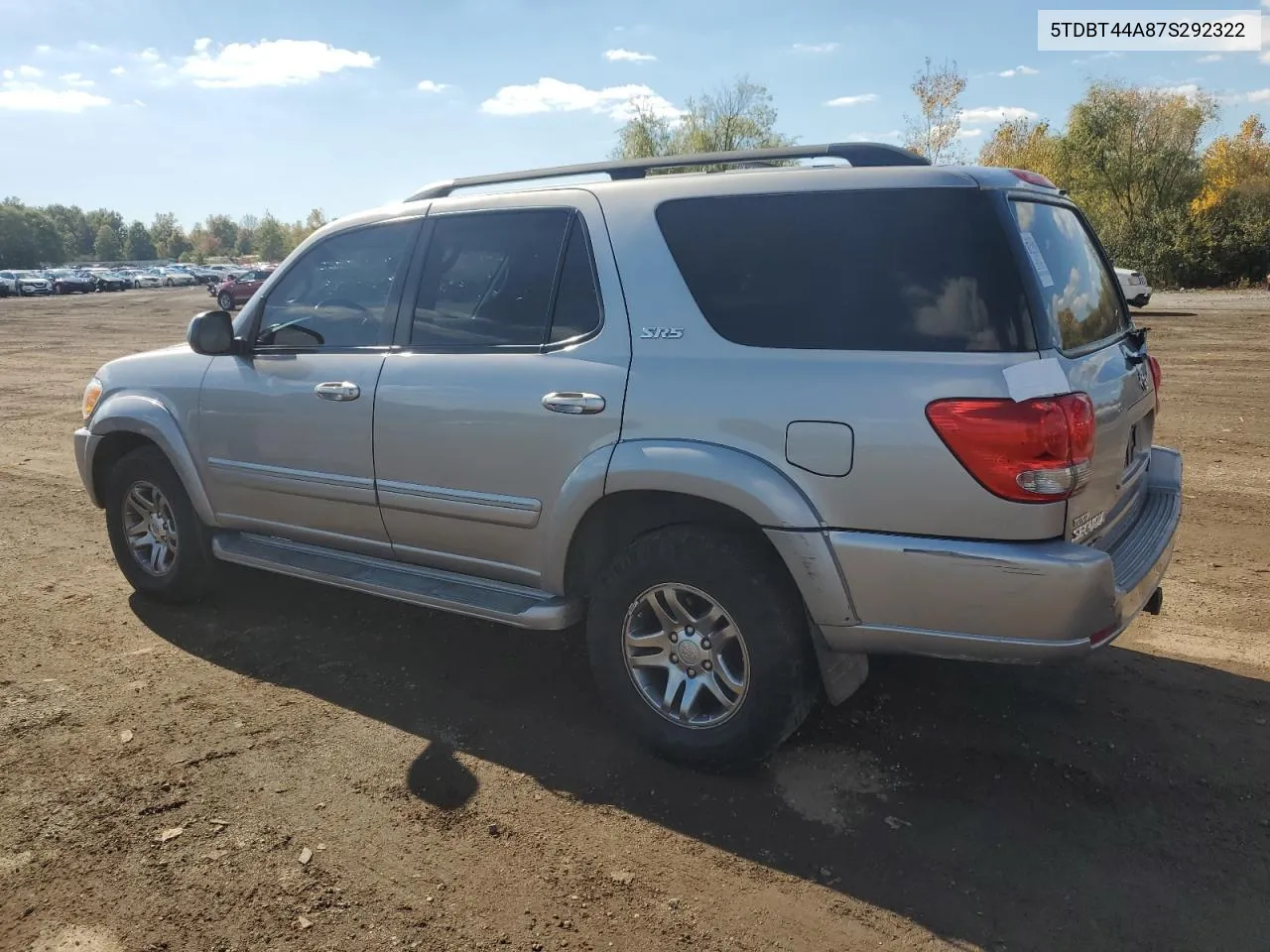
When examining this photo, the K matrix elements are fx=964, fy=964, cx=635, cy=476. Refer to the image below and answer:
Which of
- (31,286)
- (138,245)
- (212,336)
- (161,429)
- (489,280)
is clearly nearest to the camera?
(489,280)

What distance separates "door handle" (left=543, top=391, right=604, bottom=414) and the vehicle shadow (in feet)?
4.03

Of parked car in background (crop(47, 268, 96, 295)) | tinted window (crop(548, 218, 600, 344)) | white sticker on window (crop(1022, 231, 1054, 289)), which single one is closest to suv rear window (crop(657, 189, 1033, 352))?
white sticker on window (crop(1022, 231, 1054, 289))

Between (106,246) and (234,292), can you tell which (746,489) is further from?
(106,246)

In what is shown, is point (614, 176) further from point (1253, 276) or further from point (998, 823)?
point (1253, 276)

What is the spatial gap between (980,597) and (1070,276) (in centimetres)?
121

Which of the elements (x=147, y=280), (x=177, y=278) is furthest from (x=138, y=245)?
(x=147, y=280)

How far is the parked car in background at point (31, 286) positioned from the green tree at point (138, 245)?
114m

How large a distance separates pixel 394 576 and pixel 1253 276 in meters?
36.7

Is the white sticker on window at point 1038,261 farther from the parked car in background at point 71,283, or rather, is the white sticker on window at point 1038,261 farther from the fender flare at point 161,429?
the parked car in background at point 71,283

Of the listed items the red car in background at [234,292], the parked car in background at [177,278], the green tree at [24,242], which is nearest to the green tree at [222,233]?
the green tree at [24,242]

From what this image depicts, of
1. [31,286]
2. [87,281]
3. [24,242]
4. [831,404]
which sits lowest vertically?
[831,404]

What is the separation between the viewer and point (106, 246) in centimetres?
15712

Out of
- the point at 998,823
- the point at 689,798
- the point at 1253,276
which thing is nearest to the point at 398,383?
the point at 689,798

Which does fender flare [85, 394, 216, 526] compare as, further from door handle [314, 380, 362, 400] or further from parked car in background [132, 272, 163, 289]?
parked car in background [132, 272, 163, 289]
